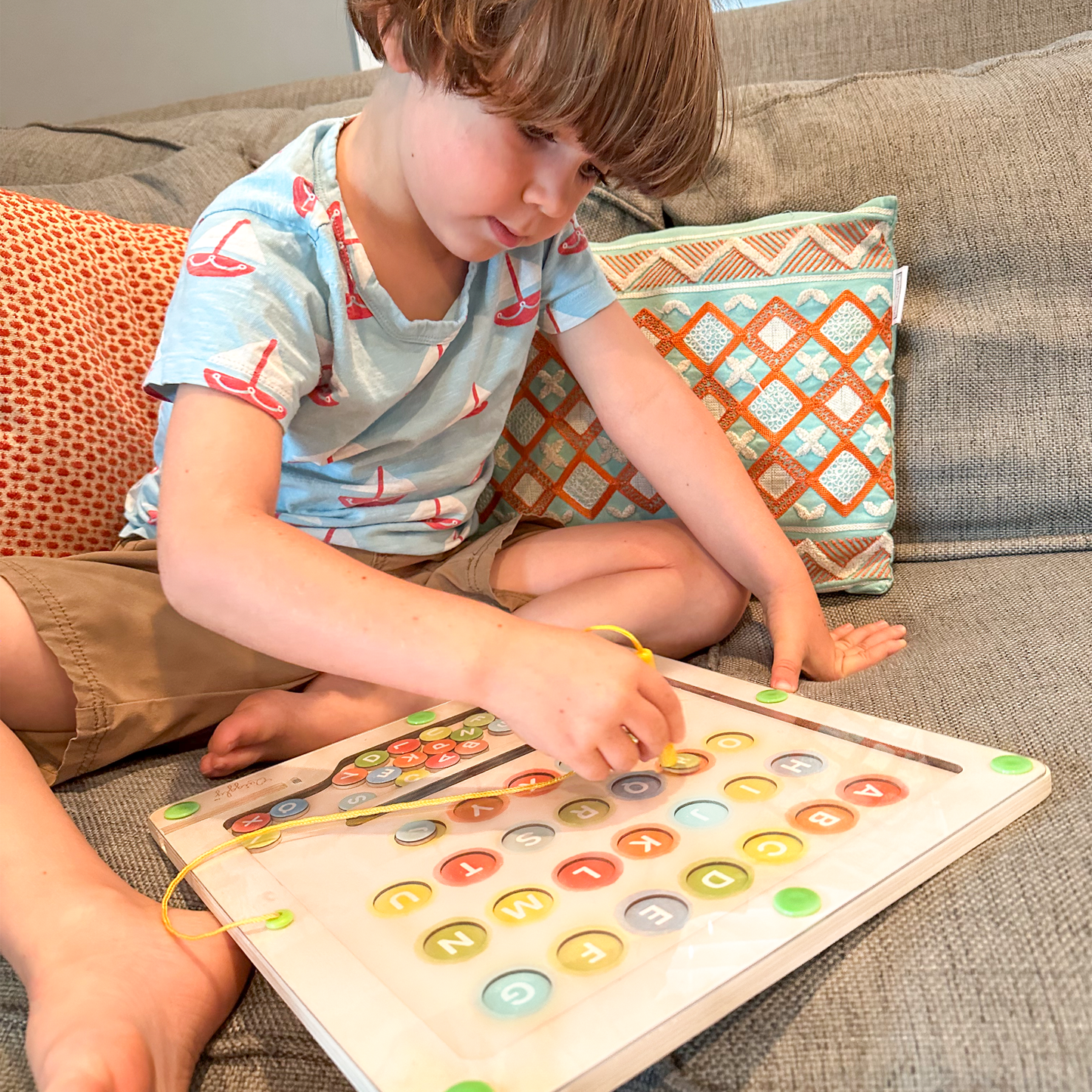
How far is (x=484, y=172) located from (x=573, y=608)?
348mm

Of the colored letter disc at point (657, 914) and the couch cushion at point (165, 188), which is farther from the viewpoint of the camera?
the couch cushion at point (165, 188)

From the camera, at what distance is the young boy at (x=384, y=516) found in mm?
497

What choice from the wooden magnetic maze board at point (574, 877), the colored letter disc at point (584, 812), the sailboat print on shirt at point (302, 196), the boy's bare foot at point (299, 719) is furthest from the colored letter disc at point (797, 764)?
the sailboat print on shirt at point (302, 196)

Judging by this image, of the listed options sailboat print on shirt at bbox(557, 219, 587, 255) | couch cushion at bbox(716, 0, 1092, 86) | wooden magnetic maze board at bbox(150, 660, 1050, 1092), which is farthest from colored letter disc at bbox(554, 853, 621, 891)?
couch cushion at bbox(716, 0, 1092, 86)

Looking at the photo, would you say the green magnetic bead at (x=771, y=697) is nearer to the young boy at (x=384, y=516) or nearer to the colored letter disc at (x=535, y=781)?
the young boy at (x=384, y=516)

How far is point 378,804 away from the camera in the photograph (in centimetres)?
56

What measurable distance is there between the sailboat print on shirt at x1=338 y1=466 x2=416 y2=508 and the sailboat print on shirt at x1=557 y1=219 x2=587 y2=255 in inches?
10.1

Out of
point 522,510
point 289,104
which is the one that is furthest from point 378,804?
point 289,104

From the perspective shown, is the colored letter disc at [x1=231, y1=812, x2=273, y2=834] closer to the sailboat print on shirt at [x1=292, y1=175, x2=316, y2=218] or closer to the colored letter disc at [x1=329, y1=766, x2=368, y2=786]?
the colored letter disc at [x1=329, y1=766, x2=368, y2=786]

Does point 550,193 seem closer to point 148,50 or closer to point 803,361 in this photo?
point 803,361

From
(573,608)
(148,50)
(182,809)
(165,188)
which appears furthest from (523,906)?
(148,50)

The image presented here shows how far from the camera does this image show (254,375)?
622 millimetres

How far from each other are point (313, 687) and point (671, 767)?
0.33m

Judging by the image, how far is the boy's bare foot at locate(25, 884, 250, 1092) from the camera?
0.39 meters
